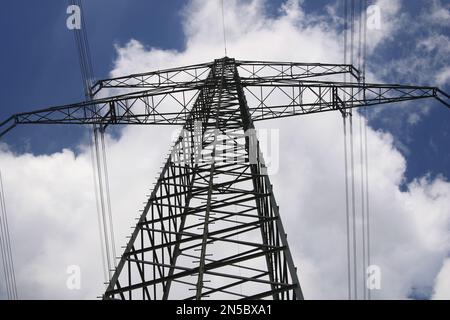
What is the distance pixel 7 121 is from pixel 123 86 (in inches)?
401

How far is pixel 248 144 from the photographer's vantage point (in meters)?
15.7

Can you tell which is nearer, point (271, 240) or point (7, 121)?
point (271, 240)

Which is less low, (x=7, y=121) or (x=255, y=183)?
(x=7, y=121)

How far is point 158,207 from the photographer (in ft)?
41.8

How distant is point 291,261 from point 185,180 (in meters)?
8.12

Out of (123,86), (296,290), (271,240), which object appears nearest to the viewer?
(296,290)
